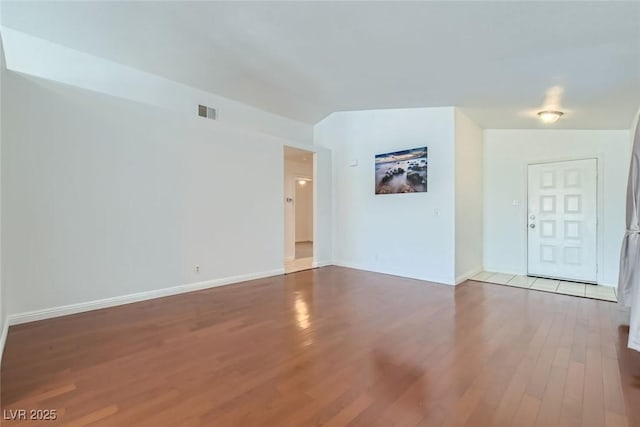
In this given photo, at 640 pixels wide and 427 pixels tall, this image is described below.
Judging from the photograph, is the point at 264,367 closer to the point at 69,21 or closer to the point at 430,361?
the point at 430,361

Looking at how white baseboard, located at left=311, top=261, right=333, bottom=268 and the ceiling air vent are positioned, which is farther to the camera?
white baseboard, located at left=311, top=261, right=333, bottom=268

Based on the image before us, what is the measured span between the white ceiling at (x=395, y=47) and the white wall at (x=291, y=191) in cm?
338

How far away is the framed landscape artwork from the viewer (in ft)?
16.7

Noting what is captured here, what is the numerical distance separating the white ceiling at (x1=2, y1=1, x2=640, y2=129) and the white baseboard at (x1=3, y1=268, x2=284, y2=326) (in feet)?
10.1

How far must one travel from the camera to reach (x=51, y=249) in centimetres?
318

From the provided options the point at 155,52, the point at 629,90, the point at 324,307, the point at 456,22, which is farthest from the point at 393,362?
the point at 155,52

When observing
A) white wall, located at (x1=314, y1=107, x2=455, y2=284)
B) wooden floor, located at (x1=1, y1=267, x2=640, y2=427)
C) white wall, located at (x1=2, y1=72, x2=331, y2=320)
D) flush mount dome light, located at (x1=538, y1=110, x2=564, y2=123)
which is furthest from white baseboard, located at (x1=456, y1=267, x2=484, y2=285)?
white wall, located at (x1=2, y1=72, x2=331, y2=320)

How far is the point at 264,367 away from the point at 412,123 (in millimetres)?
4500

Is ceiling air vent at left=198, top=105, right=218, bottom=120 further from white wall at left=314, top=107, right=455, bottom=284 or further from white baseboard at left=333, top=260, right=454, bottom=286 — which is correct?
white baseboard at left=333, top=260, right=454, bottom=286

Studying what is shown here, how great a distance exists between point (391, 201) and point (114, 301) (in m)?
4.42

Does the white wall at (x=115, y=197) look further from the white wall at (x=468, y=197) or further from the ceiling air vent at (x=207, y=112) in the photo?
the white wall at (x=468, y=197)

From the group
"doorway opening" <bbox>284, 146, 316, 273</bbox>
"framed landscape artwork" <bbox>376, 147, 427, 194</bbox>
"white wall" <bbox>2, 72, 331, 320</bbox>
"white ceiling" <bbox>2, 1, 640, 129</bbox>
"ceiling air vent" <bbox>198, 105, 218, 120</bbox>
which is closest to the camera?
"white ceiling" <bbox>2, 1, 640, 129</bbox>

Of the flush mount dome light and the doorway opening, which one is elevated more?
the flush mount dome light

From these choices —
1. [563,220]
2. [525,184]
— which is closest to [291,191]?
[525,184]
